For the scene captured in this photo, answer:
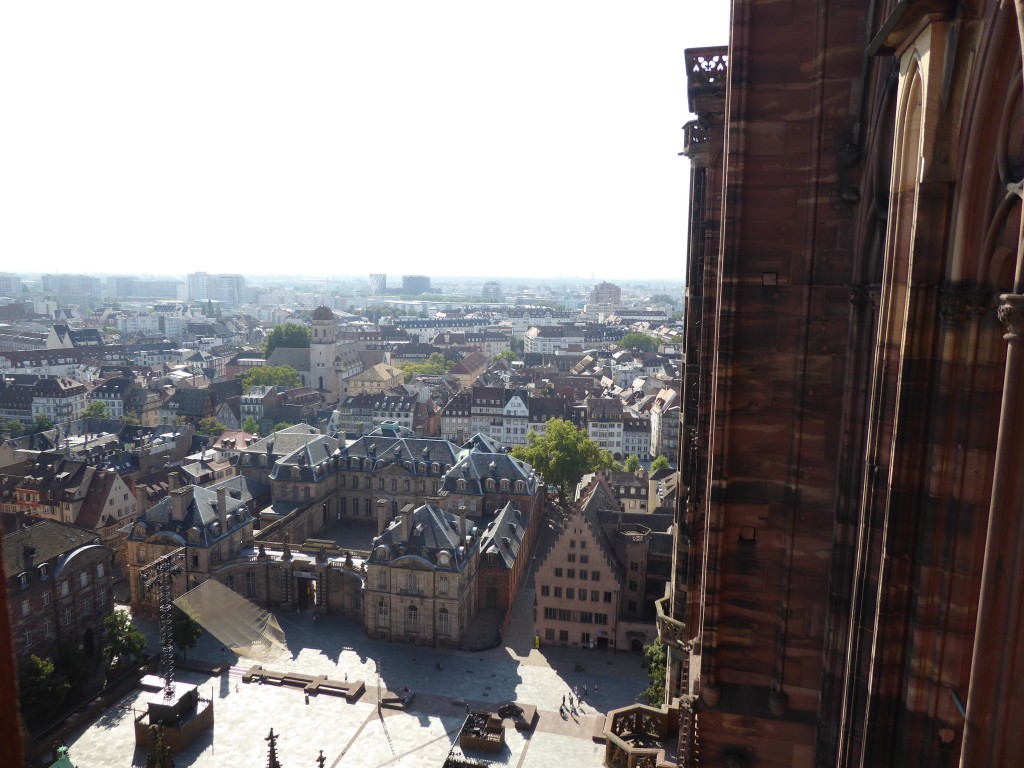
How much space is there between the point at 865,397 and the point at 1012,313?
570 cm

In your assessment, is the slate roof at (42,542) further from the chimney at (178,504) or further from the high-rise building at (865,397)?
the high-rise building at (865,397)

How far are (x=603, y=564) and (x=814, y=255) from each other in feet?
152

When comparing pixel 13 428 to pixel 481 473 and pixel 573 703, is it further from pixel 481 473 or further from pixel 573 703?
pixel 573 703

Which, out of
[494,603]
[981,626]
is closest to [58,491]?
[494,603]

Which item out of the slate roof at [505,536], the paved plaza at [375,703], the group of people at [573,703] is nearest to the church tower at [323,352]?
the slate roof at [505,536]

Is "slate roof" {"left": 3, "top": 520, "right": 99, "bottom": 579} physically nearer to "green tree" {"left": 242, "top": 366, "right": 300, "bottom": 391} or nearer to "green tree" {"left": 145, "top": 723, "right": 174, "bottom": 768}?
"green tree" {"left": 145, "top": 723, "right": 174, "bottom": 768}

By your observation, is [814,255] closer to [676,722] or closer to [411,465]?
[676,722]

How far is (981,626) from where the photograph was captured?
621 centimetres

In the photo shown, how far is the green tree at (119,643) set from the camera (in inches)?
2031

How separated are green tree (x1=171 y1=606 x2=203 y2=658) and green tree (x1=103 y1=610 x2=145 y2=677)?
2.08 meters

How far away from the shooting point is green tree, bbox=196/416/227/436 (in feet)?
396

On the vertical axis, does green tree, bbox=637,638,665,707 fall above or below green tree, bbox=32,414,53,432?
above

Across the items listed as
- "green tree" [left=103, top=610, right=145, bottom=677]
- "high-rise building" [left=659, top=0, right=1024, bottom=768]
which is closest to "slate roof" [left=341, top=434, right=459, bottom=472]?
"green tree" [left=103, top=610, right=145, bottom=677]

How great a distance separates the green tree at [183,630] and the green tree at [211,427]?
227 feet
